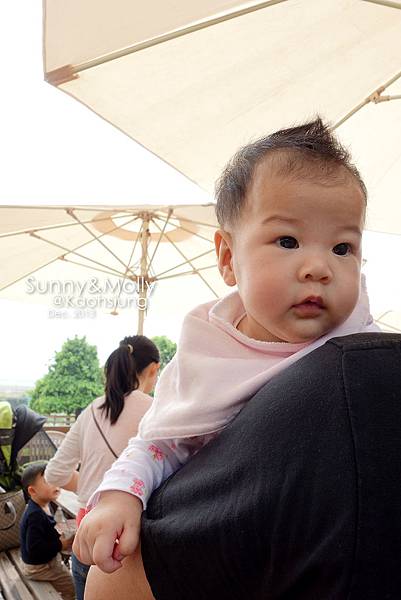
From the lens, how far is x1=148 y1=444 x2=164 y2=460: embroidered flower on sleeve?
1.26 metres

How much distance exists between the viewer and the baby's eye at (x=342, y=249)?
1144 millimetres

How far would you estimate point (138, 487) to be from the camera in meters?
1.15

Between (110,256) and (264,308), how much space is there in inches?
290

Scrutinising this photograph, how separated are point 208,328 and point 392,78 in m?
3.45

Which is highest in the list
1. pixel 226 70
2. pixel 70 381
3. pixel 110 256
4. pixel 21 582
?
pixel 226 70

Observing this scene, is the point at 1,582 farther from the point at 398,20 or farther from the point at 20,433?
the point at 398,20

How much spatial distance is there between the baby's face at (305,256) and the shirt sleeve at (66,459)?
2969 mm

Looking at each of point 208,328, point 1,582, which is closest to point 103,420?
point 1,582

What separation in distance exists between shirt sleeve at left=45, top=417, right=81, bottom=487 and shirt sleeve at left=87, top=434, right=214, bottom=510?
2.73 metres

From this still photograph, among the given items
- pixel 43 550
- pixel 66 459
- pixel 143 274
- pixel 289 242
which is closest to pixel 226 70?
pixel 66 459

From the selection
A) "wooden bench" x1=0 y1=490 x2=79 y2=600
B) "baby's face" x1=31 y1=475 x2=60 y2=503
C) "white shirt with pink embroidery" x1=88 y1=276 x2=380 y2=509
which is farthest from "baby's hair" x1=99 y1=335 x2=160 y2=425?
"white shirt with pink embroidery" x1=88 y1=276 x2=380 y2=509

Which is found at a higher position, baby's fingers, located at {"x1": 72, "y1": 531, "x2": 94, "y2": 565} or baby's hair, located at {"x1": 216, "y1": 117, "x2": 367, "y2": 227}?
baby's hair, located at {"x1": 216, "y1": 117, "x2": 367, "y2": 227}

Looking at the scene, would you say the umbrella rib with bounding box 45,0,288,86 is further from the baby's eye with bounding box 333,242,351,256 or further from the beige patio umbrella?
the baby's eye with bounding box 333,242,351,256

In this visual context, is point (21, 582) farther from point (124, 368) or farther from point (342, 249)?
point (342, 249)
